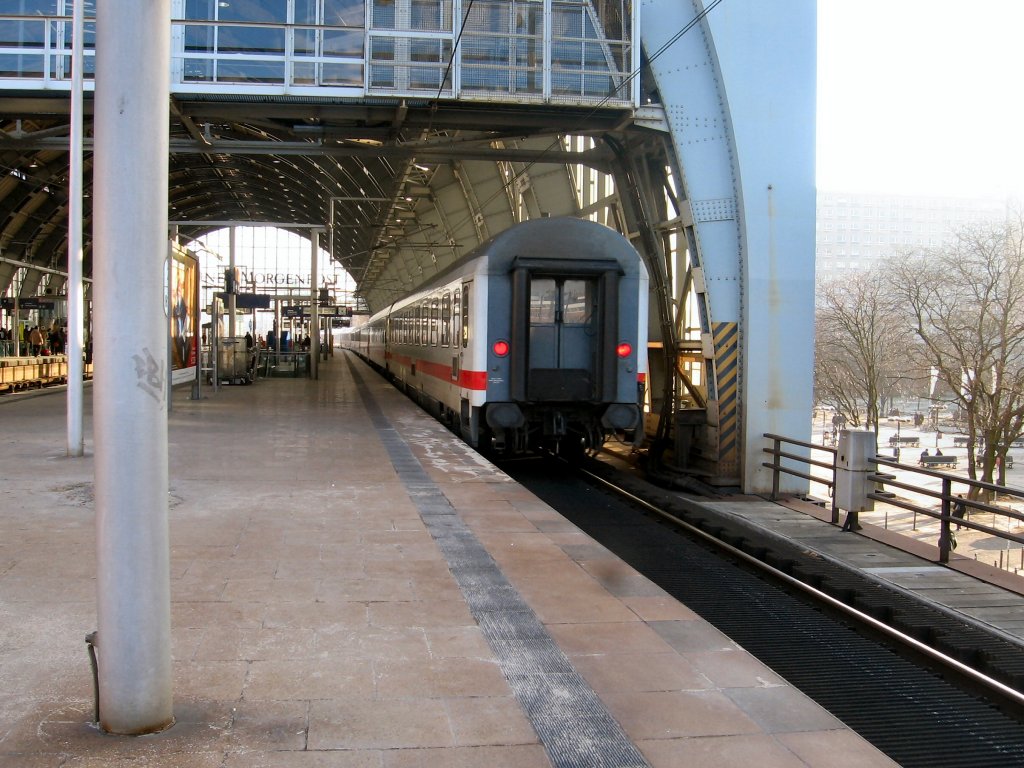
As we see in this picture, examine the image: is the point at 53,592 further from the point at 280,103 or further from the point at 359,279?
the point at 359,279

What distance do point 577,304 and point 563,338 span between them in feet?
1.71

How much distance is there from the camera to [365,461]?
35.2 feet

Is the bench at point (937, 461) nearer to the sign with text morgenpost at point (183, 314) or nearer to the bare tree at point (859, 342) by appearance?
the bare tree at point (859, 342)

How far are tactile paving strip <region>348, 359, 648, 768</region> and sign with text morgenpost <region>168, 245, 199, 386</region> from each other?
11.4m

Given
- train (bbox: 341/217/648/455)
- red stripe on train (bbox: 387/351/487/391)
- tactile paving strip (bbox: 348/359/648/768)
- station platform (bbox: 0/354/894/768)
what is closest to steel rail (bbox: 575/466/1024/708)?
station platform (bbox: 0/354/894/768)

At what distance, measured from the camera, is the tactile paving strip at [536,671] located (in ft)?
10.9

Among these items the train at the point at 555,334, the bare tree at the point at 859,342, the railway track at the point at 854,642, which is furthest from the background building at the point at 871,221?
the railway track at the point at 854,642

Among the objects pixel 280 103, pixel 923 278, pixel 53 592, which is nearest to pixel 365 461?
pixel 53 592

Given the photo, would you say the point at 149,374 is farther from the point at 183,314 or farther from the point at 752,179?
the point at 183,314

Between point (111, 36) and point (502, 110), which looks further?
point (502, 110)

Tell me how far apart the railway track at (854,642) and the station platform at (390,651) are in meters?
1.16

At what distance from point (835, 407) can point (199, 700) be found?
106 ft

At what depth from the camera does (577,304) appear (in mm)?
12695

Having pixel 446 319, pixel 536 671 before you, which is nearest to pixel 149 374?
pixel 536 671
